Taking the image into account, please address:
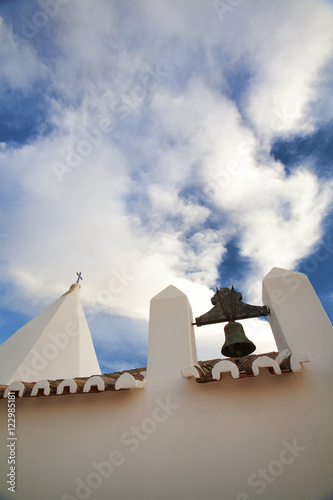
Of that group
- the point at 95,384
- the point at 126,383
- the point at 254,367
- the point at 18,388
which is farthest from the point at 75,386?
the point at 254,367

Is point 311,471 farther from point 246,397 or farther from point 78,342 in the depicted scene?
point 78,342

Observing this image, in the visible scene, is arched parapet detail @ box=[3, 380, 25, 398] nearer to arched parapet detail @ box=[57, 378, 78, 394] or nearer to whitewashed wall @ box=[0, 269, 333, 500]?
whitewashed wall @ box=[0, 269, 333, 500]

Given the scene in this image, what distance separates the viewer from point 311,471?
2.04m

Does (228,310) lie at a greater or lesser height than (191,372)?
greater

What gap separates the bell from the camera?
3.17 meters

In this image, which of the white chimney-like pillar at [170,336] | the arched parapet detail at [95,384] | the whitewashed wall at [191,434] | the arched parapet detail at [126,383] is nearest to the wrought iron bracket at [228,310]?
the white chimney-like pillar at [170,336]

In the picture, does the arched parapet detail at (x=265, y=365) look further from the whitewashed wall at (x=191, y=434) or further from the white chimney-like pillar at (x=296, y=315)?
the white chimney-like pillar at (x=296, y=315)

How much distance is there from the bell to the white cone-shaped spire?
572 centimetres

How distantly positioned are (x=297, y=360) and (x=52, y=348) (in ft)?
25.4

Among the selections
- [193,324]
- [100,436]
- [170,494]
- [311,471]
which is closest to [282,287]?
[193,324]

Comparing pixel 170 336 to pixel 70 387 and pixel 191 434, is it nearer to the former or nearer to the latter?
pixel 191 434

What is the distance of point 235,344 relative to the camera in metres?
3.22

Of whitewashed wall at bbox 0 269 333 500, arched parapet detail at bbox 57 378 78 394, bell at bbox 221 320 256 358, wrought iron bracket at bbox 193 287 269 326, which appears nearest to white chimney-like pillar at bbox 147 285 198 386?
whitewashed wall at bbox 0 269 333 500

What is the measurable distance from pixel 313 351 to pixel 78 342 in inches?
292
